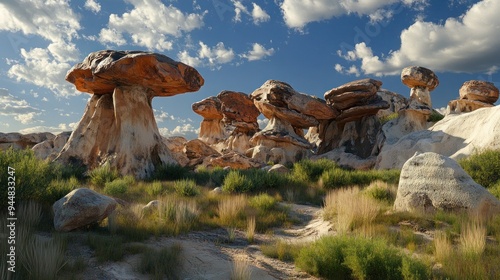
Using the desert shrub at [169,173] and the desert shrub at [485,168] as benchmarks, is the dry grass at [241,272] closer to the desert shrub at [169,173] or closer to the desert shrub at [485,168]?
the desert shrub at [485,168]

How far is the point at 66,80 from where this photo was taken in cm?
1773

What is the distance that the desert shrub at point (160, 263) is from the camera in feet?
16.1

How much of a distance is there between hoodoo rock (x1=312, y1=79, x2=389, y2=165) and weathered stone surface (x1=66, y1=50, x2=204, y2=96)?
1376 centimetres

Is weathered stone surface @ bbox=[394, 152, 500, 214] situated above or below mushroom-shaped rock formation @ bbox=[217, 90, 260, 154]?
below

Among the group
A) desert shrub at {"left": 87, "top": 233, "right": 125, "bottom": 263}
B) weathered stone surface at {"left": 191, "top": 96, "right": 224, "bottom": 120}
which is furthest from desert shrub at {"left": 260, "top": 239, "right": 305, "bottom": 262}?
weathered stone surface at {"left": 191, "top": 96, "right": 224, "bottom": 120}

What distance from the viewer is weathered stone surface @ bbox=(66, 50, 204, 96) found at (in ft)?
48.0

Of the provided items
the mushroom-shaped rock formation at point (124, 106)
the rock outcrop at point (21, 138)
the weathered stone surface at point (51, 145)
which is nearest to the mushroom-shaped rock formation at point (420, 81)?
the mushroom-shaped rock formation at point (124, 106)

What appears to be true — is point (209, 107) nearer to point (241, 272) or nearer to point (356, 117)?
point (356, 117)

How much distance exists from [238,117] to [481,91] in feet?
72.3

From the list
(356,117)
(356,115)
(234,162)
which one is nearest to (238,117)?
(356,117)

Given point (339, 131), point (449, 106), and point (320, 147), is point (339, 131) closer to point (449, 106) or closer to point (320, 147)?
point (320, 147)

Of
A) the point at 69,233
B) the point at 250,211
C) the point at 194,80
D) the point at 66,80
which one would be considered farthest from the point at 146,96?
the point at 69,233

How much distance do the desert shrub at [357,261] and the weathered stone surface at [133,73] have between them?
11566 millimetres

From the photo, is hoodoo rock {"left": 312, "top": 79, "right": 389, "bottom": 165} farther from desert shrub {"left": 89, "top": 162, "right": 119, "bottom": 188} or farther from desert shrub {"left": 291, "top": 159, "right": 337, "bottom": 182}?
desert shrub {"left": 89, "top": 162, "right": 119, "bottom": 188}
